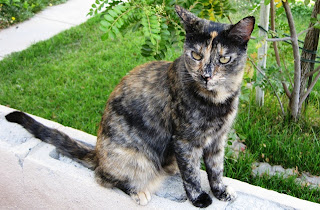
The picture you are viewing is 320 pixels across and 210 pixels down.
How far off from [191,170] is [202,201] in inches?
9.4

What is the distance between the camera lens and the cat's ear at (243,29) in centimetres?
174

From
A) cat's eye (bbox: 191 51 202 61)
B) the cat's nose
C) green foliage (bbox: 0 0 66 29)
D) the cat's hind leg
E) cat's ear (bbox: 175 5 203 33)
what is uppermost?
cat's ear (bbox: 175 5 203 33)

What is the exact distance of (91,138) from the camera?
2.76m

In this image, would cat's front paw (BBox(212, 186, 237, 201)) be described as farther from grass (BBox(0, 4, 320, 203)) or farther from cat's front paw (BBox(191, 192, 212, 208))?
grass (BBox(0, 4, 320, 203))

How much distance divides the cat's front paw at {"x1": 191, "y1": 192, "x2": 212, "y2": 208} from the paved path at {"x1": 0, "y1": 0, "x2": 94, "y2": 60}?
12.4 feet

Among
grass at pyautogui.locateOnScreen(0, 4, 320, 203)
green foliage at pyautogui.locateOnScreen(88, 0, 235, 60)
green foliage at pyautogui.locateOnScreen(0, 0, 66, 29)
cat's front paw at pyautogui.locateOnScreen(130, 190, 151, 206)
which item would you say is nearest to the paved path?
green foliage at pyautogui.locateOnScreen(0, 0, 66, 29)

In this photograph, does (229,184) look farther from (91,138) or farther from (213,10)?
(213,10)

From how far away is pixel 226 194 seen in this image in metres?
2.25

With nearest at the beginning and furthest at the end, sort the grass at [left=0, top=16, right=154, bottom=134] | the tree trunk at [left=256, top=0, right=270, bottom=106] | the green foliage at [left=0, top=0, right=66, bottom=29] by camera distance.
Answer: the tree trunk at [left=256, top=0, right=270, bottom=106] < the grass at [left=0, top=16, right=154, bottom=134] < the green foliage at [left=0, top=0, right=66, bottom=29]

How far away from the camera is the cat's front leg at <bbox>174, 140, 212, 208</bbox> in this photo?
2078 mm

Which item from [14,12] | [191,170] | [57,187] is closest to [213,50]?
[191,170]

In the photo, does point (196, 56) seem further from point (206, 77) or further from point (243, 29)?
point (243, 29)

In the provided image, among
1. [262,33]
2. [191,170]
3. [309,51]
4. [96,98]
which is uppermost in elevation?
[262,33]

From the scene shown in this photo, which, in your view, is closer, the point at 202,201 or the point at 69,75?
the point at 202,201
